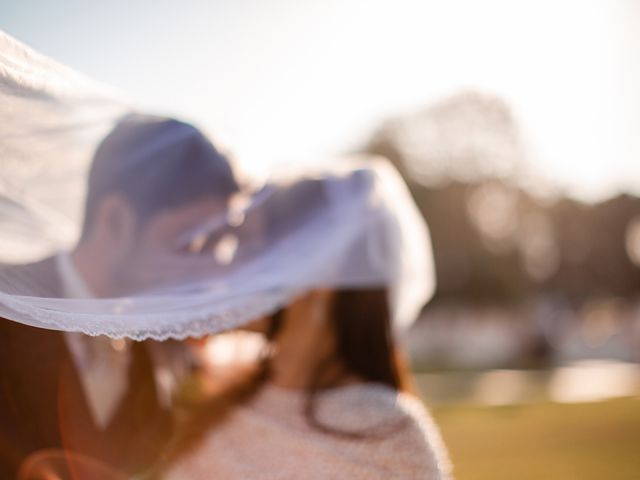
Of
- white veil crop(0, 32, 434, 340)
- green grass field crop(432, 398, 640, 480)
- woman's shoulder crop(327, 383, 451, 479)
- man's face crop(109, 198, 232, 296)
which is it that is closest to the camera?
white veil crop(0, 32, 434, 340)

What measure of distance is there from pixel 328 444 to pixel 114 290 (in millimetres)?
877

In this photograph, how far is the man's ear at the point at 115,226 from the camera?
6.35 ft

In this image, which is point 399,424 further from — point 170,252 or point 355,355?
point 170,252

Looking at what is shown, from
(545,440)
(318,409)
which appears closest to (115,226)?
(318,409)

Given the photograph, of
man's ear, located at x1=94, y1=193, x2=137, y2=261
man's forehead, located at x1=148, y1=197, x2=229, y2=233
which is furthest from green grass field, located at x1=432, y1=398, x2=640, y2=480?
man's ear, located at x1=94, y1=193, x2=137, y2=261

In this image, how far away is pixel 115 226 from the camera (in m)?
1.96

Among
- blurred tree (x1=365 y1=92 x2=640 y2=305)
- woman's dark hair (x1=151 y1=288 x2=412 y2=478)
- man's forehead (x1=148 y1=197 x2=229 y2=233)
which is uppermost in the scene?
man's forehead (x1=148 y1=197 x2=229 y2=233)

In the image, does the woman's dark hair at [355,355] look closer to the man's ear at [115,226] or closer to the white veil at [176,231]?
the white veil at [176,231]

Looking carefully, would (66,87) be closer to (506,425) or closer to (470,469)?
(470,469)

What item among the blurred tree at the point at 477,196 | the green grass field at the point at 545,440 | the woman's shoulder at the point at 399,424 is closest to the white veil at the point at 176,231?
the woman's shoulder at the point at 399,424

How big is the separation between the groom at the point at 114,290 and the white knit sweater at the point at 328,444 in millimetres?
269

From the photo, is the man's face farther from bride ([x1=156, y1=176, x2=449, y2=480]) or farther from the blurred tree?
the blurred tree

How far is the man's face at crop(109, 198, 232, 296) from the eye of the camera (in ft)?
6.34

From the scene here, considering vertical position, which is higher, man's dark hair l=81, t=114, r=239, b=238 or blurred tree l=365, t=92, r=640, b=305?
man's dark hair l=81, t=114, r=239, b=238
